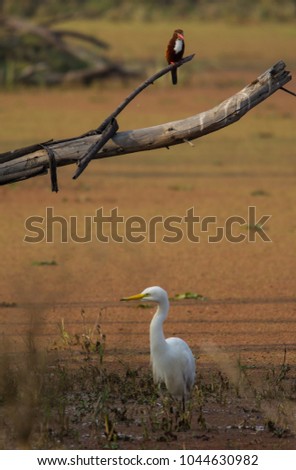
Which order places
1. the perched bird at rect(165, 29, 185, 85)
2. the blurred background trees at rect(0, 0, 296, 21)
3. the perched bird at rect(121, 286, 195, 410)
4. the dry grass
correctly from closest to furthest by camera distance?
1. the dry grass
2. the perched bird at rect(165, 29, 185, 85)
3. the perched bird at rect(121, 286, 195, 410)
4. the blurred background trees at rect(0, 0, 296, 21)

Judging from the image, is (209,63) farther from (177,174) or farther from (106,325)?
(106,325)

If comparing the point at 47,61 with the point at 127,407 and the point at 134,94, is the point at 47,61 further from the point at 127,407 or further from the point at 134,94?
the point at 134,94

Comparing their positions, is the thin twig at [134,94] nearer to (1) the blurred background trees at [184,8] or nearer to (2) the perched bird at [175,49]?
(2) the perched bird at [175,49]

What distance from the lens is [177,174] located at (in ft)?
62.5

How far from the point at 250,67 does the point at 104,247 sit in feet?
70.7

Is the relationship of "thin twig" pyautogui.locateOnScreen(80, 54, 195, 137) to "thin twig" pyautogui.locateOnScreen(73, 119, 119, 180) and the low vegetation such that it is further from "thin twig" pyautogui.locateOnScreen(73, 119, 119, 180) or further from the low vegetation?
the low vegetation

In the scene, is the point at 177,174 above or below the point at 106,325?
above

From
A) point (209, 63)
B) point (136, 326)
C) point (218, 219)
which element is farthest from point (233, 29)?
point (136, 326)

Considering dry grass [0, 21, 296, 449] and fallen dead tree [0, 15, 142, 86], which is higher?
fallen dead tree [0, 15, 142, 86]

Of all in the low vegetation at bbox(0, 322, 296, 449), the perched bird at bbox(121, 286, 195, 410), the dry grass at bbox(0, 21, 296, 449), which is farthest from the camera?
the perched bird at bbox(121, 286, 195, 410)

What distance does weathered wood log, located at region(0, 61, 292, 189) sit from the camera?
718 cm

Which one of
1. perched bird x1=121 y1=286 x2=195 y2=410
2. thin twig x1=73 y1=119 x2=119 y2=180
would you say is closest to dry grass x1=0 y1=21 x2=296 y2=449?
perched bird x1=121 y1=286 x2=195 y2=410

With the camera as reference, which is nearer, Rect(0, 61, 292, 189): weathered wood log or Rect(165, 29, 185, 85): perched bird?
Rect(0, 61, 292, 189): weathered wood log

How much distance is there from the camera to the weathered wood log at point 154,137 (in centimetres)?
718
